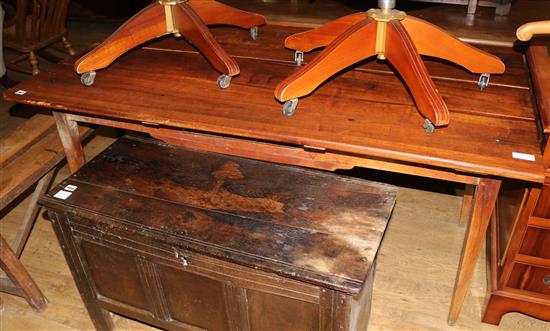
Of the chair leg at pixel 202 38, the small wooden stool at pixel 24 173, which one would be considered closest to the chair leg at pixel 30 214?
the small wooden stool at pixel 24 173

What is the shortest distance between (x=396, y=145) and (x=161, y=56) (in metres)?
0.89

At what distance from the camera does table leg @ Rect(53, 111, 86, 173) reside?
1595 millimetres

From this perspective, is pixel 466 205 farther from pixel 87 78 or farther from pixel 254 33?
pixel 87 78

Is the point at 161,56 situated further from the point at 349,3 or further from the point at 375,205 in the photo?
the point at 349,3

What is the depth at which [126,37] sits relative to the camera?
159 centimetres

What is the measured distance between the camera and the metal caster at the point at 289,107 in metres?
1.32

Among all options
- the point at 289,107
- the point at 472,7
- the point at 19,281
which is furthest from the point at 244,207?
the point at 472,7

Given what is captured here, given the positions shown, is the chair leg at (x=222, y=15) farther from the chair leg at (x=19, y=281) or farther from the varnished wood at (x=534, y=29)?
the chair leg at (x=19, y=281)

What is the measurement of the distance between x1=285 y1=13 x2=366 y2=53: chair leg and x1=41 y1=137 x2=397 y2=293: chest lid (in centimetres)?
39

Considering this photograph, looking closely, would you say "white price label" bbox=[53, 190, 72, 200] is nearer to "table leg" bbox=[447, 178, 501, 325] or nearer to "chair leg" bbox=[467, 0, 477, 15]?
"table leg" bbox=[447, 178, 501, 325]

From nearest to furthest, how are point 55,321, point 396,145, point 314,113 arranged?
1. point 396,145
2. point 314,113
3. point 55,321

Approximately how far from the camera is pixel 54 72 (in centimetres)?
164

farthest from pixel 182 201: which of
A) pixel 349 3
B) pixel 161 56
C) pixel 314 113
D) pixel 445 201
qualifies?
pixel 349 3

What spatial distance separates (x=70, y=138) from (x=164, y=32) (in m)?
0.46
